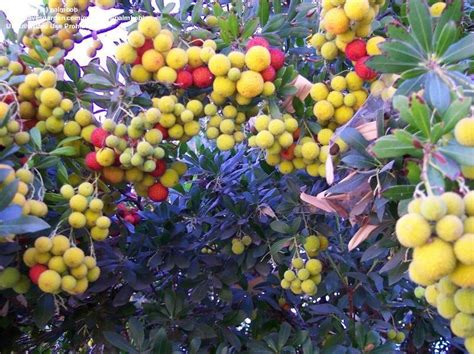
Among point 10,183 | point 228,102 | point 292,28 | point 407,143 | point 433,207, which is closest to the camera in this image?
point 433,207

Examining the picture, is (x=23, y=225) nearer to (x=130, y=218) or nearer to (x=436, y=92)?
(x=436, y=92)

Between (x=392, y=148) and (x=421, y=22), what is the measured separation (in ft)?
1.09

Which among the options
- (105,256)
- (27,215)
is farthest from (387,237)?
(105,256)

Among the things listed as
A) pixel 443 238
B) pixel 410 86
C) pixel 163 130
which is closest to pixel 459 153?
pixel 443 238

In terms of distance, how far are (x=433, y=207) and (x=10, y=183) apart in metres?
0.80

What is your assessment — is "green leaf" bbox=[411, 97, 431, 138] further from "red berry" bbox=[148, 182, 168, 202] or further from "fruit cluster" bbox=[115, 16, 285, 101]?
"red berry" bbox=[148, 182, 168, 202]

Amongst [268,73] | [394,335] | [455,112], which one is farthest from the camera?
[394,335]

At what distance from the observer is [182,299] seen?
6.75 feet

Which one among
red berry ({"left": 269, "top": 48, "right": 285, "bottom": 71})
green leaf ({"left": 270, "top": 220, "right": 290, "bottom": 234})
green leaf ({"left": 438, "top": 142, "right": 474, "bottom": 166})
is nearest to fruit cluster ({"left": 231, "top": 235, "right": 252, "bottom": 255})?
green leaf ({"left": 270, "top": 220, "right": 290, "bottom": 234})

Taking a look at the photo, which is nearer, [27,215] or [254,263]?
[27,215]

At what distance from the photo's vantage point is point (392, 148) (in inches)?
40.2

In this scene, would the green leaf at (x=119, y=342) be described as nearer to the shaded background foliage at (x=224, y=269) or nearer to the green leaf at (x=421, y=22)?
the shaded background foliage at (x=224, y=269)

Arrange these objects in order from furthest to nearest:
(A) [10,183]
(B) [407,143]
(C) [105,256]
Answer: (C) [105,256] < (A) [10,183] < (B) [407,143]

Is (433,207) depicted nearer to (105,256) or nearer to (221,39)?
(221,39)
